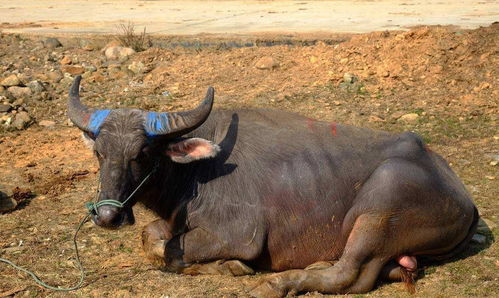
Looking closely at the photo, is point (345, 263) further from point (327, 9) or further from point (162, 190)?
point (327, 9)

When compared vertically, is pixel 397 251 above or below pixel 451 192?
below

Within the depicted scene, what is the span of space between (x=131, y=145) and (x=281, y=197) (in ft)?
3.99

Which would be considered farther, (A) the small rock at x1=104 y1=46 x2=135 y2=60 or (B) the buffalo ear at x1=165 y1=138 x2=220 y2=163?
(A) the small rock at x1=104 y1=46 x2=135 y2=60

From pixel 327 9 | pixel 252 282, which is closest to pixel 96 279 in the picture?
pixel 252 282

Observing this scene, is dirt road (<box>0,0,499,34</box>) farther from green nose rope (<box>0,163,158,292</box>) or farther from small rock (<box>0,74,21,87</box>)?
green nose rope (<box>0,163,158,292</box>)

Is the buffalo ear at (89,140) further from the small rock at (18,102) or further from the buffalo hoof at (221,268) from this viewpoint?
the small rock at (18,102)

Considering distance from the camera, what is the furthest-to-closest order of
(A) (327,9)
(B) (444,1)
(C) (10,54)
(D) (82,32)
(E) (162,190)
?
(B) (444,1) → (A) (327,9) → (D) (82,32) → (C) (10,54) → (E) (162,190)

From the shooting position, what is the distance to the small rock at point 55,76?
11513 mm

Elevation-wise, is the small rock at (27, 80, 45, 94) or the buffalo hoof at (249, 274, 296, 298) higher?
the small rock at (27, 80, 45, 94)

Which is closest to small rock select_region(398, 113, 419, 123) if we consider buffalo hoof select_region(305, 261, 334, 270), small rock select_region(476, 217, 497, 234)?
small rock select_region(476, 217, 497, 234)

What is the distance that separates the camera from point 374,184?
511 cm

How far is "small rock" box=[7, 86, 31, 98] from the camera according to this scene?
10.7 meters

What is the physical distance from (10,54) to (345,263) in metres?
9.84

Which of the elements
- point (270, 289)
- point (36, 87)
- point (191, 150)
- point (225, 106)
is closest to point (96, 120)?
point (191, 150)
